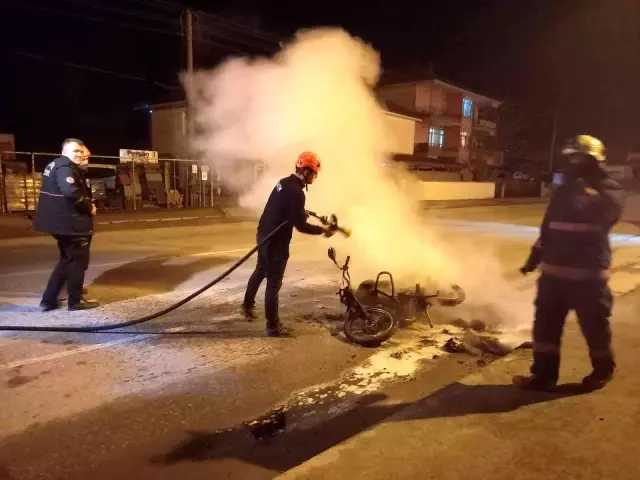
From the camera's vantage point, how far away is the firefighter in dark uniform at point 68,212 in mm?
5984

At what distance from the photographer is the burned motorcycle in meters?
5.69

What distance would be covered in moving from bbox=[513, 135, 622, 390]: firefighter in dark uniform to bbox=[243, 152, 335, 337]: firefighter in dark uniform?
8.18 feet

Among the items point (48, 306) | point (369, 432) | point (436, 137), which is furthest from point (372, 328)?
point (436, 137)

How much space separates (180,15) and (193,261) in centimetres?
1381

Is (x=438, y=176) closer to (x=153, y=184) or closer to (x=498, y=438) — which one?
(x=153, y=184)

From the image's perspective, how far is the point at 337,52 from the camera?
8406 mm

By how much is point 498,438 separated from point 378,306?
292 centimetres

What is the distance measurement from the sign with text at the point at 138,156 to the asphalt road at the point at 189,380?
12096 millimetres

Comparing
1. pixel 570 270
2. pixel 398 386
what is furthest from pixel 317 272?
pixel 570 270

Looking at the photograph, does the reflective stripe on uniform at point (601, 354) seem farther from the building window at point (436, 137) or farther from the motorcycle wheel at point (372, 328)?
the building window at point (436, 137)

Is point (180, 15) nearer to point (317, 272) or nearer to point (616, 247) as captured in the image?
point (317, 272)

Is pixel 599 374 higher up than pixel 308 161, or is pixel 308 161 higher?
pixel 308 161

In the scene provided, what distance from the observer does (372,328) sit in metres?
5.75

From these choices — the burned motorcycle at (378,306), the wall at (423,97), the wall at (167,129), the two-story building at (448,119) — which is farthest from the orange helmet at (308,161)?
the wall at (423,97)
